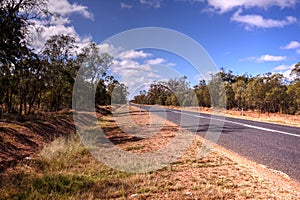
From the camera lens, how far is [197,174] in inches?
224

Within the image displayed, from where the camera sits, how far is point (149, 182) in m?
5.09

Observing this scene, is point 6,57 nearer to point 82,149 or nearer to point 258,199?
point 82,149

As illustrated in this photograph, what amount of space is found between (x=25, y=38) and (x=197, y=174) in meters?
9.85

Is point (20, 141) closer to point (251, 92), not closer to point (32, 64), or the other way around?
point (32, 64)

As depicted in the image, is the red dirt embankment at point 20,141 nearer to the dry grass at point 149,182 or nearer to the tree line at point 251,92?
the dry grass at point 149,182

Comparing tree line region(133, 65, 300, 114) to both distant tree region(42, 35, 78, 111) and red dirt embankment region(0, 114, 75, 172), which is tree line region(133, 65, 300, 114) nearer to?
distant tree region(42, 35, 78, 111)

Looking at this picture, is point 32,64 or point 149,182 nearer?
point 149,182

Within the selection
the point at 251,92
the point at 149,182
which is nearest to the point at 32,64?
the point at 149,182

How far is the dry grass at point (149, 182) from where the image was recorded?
4418mm

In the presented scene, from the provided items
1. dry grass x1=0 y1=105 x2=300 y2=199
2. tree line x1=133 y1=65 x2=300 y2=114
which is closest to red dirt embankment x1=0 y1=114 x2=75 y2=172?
dry grass x1=0 y1=105 x2=300 y2=199

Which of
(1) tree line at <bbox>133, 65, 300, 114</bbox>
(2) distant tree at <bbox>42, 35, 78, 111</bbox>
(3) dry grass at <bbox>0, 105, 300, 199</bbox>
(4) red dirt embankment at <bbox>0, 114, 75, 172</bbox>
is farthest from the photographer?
(1) tree line at <bbox>133, 65, 300, 114</bbox>

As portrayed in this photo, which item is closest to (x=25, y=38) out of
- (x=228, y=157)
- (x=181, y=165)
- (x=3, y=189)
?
(x=3, y=189)

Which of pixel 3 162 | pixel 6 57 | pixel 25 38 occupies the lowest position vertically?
pixel 3 162

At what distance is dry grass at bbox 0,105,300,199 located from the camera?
174 inches
